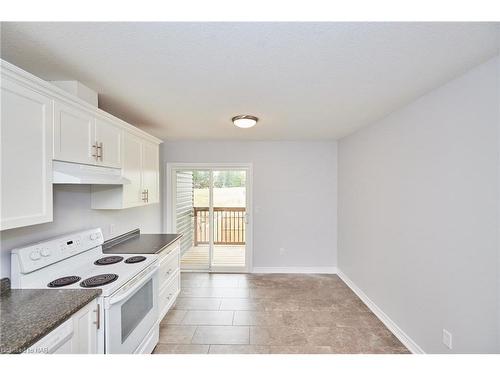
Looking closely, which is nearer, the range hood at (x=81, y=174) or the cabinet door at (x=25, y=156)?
the cabinet door at (x=25, y=156)

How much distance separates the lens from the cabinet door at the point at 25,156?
1212mm

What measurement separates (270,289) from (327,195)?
6.62 ft

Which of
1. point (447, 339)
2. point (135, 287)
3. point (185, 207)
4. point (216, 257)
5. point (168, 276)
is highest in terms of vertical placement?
point (185, 207)

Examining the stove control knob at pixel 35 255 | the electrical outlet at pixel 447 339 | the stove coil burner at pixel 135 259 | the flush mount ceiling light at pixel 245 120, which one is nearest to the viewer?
the stove control knob at pixel 35 255

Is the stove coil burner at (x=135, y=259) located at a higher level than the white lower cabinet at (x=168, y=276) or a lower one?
higher

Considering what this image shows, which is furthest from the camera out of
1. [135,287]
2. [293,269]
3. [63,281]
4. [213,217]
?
[213,217]

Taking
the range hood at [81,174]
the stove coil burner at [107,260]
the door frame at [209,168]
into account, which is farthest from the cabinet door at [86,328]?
the door frame at [209,168]

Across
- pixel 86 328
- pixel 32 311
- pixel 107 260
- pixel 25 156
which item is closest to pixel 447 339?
pixel 86 328

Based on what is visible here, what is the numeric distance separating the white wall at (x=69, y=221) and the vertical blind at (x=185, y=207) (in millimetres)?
1095

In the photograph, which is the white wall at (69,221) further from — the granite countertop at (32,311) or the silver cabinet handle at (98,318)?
the silver cabinet handle at (98,318)

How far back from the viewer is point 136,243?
2791mm

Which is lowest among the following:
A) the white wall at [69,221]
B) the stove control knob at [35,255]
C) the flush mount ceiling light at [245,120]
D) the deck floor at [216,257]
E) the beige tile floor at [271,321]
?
the beige tile floor at [271,321]

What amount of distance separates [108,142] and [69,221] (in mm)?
799

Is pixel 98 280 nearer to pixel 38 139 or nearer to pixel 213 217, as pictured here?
pixel 38 139
